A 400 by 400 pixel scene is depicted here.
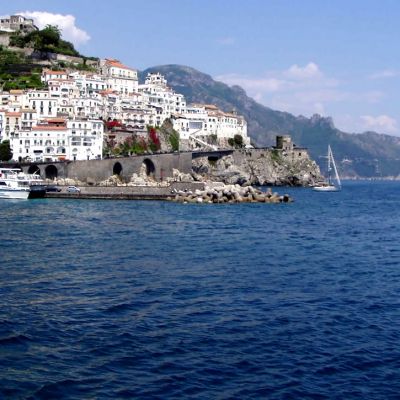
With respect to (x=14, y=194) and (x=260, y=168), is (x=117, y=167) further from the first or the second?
(x=260, y=168)

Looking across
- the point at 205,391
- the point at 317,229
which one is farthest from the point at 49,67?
the point at 205,391

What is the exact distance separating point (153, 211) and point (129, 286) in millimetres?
36054

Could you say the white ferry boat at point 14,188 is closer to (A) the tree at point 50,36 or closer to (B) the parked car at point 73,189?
(B) the parked car at point 73,189

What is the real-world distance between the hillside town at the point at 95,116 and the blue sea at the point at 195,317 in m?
56.7

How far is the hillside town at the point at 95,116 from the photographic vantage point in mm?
96188

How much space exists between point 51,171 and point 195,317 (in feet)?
244

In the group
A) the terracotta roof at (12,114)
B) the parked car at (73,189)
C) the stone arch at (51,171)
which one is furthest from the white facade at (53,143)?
the parked car at (73,189)

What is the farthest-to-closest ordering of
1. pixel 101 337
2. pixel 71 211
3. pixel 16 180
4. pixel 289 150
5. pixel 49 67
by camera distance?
pixel 289 150 < pixel 49 67 < pixel 16 180 < pixel 71 211 < pixel 101 337

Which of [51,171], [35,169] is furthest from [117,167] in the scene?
[35,169]

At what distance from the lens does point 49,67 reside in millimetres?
123688

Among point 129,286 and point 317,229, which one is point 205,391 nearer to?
point 129,286

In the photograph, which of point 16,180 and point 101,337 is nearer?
point 101,337

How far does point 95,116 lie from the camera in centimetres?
10875

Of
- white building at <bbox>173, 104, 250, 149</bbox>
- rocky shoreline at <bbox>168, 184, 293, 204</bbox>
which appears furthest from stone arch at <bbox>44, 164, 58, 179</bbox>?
white building at <bbox>173, 104, 250, 149</bbox>
